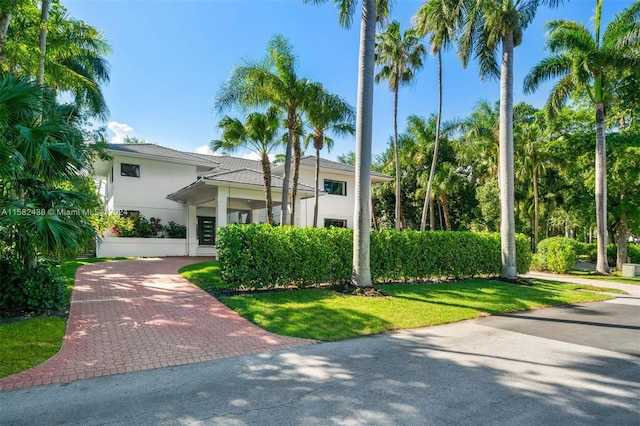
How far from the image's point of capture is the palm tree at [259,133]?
52.5 feet

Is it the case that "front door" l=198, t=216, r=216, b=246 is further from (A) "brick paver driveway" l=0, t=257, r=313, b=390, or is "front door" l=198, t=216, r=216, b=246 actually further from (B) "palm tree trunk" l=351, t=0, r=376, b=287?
(B) "palm tree trunk" l=351, t=0, r=376, b=287

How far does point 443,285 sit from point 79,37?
17930mm

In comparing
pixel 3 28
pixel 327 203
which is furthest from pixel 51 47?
pixel 327 203

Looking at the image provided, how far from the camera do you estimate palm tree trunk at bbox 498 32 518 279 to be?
14.1 metres

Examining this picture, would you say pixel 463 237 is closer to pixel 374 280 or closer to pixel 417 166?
pixel 374 280

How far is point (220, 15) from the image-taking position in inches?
500

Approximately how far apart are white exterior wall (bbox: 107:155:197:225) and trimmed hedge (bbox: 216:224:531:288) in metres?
14.7

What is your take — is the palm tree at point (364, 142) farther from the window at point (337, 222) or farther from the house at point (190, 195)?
the window at point (337, 222)

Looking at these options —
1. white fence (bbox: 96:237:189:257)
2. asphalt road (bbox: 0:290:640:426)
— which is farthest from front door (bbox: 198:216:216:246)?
asphalt road (bbox: 0:290:640:426)

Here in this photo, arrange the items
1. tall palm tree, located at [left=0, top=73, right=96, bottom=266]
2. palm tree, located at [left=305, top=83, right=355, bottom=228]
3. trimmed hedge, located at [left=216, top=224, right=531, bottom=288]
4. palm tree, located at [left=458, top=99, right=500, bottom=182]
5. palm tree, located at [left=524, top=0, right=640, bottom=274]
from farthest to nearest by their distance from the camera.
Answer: palm tree, located at [left=458, top=99, right=500, bottom=182] < palm tree, located at [left=524, top=0, right=640, bottom=274] < palm tree, located at [left=305, top=83, right=355, bottom=228] < trimmed hedge, located at [left=216, top=224, right=531, bottom=288] < tall palm tree, located at [left=0, top=73, right=96, bottom=266]

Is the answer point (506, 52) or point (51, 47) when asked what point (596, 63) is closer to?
point (506, 52)

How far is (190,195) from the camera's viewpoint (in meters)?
20.1

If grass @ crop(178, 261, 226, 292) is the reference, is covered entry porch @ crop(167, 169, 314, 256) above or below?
above

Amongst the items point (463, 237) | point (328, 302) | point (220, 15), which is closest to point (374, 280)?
point (328, 302)
